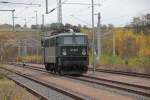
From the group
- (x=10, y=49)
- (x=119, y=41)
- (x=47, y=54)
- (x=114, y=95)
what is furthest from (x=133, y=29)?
(x=114, y=95)

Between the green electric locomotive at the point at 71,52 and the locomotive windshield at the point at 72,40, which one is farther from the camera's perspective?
the locomotive windshield at the point at 72,40

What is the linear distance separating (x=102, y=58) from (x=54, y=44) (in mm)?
26985

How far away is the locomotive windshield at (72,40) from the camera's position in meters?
39.0

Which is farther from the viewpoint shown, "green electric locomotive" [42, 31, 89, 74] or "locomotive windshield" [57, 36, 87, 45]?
"locomotive windshield" [57, 36, 87, 45]

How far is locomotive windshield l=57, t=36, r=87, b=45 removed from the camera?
3900cm

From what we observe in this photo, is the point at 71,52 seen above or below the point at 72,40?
below

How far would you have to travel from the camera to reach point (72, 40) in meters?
39.1

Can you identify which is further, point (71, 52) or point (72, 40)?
point (72, 40)

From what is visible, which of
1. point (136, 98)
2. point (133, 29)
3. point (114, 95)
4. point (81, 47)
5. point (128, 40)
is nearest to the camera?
point (136, 98)

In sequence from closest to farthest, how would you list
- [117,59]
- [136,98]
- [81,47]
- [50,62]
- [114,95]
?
[136,98] < [114,95] < [81,47] < [50,62] < [117,59]

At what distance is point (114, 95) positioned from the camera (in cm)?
2131

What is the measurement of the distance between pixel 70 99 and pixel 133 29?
368 ft

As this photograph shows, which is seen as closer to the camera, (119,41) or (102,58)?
(102,58)

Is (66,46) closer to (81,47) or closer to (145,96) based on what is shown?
(81,47)
